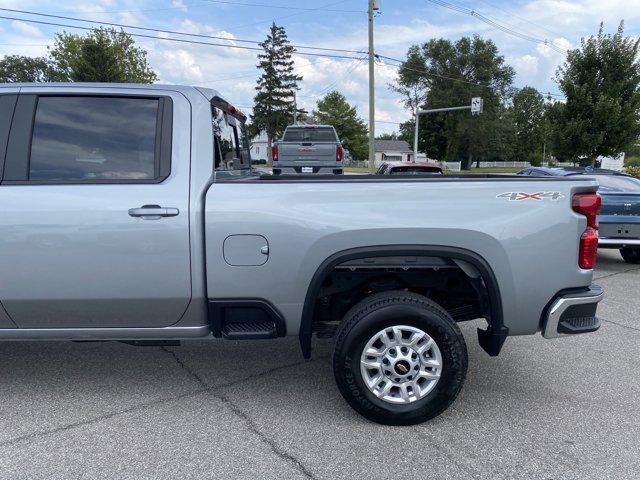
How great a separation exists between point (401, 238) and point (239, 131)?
6.95 feet

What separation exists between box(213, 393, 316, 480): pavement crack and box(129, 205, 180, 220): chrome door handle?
135 centimetres

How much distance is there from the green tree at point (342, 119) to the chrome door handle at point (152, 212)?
77.0m

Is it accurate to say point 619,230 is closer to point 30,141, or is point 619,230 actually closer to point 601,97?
point 30,141

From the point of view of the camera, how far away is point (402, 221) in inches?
112

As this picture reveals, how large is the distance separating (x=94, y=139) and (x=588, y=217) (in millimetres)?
3056

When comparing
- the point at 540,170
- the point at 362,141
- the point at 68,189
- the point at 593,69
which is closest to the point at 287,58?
the point at 362,141

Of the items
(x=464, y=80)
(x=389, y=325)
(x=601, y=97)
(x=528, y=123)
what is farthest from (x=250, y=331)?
(x=528, y=123)

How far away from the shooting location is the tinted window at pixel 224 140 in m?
3.31

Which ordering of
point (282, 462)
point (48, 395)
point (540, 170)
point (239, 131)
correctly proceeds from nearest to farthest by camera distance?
point (282, 462) < point (48, 395) < point (239, 131) < point (540, 170)

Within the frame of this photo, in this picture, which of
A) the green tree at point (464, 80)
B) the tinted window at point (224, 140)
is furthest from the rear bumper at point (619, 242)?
the green tree at point (464, 80)

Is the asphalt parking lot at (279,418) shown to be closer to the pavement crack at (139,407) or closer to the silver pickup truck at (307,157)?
the pavement crack at (139,407)

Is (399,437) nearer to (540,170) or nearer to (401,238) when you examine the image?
(401,238)

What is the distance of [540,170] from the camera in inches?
321

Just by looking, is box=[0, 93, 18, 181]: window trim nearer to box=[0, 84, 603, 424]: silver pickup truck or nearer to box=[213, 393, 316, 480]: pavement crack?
box=[0, 84, 603, 424]: silver pickup truck
